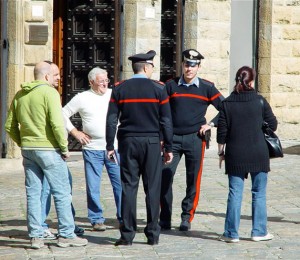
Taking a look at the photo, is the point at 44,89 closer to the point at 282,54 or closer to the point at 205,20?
the point at 205,20

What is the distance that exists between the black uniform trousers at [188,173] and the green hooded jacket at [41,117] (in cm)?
155

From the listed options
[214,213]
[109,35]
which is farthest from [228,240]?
[109,35]

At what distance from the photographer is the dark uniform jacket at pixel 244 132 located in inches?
438

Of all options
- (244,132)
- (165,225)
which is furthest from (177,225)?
(244,132)

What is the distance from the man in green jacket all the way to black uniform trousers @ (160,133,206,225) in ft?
4.13

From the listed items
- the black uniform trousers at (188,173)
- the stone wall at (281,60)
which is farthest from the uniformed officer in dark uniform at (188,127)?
the stone wall at (281,60)

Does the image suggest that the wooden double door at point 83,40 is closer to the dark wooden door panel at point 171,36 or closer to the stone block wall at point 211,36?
the dark wooden door panel at point 171,36

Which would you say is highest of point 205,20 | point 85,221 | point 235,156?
point 205,20

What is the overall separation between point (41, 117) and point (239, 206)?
207 centimetres

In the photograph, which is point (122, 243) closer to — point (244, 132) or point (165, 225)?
point (165, 225)

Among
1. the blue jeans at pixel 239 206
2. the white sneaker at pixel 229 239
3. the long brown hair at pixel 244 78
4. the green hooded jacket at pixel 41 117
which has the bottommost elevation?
the white sneaker at pixel 229 239

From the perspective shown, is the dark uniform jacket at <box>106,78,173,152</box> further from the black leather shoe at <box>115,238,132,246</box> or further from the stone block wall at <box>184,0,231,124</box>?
the stone block wall at <box>184,0,231,124</box>

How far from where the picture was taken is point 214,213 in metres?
12.9

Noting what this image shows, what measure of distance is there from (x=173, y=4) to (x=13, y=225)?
7438mm
